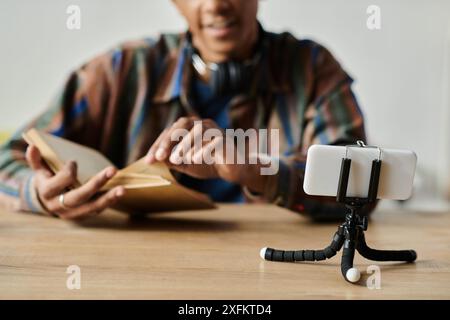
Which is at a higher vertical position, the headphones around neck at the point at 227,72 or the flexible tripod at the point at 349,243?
the headphones around neck at the point at 227,72

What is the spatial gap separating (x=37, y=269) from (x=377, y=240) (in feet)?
1.77

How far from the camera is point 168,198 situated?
3.36 feet

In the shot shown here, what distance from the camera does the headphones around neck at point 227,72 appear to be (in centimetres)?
156

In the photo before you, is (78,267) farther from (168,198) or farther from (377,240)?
(377,240)

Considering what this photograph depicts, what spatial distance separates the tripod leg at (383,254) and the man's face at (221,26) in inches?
33.5

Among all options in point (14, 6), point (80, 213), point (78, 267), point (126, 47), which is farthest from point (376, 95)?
point (78, 267)

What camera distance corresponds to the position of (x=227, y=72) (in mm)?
1570

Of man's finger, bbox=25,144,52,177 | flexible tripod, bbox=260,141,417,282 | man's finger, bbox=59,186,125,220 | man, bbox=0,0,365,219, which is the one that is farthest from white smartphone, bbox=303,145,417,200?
man, bbox=0,0,365,219

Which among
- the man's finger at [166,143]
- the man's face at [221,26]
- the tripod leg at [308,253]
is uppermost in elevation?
the man's face at [221,26]

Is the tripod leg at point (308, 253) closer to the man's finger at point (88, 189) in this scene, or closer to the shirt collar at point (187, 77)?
the man's finger at point (88, 189)

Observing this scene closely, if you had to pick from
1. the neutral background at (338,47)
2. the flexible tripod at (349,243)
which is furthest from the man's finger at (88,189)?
the neutral background at (338,47)

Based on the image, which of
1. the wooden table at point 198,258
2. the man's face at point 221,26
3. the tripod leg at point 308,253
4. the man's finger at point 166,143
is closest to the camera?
the wooden table at point 198,258

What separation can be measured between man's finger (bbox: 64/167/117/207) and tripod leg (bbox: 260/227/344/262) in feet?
1.04

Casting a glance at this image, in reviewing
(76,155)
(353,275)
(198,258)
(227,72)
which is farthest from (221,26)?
(353,275)
